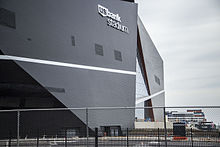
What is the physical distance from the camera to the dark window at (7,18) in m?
29.0

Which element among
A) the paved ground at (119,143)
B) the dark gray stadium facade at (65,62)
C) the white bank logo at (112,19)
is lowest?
the paved ground at (119,143)

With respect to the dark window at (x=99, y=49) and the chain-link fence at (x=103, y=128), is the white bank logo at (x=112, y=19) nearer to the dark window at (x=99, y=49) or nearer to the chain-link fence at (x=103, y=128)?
the dark window at (x=99, y=49)

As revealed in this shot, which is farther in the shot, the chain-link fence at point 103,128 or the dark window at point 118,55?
the dark window at point 118,55

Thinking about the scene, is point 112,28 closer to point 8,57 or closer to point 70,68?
point 70,68

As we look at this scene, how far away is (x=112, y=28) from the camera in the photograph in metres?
Answer: 41.2

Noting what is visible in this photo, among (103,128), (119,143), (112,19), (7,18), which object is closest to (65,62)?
(7,18)

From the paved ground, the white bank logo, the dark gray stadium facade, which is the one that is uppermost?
the white bank logo

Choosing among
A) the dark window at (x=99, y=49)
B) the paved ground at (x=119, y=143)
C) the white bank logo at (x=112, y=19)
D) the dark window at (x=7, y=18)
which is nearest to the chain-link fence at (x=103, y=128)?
the paved ground at (x=119, y=143)

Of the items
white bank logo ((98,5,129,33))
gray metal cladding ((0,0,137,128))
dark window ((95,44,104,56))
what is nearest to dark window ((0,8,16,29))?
gray metal cladding ((0,0,137,128))

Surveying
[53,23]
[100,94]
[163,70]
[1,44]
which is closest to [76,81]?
[100,94]

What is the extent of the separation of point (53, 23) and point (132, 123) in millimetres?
17147

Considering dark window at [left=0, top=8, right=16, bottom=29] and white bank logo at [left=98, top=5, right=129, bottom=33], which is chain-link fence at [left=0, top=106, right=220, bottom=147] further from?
white bank logo at [left=98, top=5, right=129, bottom=33]

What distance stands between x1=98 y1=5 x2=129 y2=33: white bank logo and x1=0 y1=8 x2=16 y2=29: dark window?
12576mm

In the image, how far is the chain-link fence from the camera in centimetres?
1327
